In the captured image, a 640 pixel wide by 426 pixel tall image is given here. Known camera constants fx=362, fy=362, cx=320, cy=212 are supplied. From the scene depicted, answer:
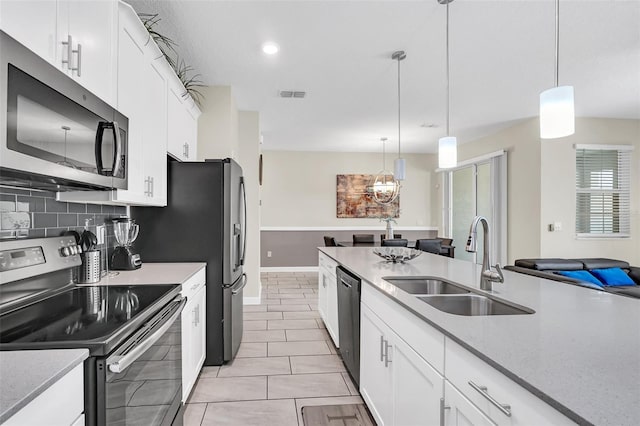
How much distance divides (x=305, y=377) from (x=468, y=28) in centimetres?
305

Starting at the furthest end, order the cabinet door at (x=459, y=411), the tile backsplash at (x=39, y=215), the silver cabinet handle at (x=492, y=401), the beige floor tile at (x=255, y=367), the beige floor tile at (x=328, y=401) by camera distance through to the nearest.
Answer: the beige floor tile at (x=255, y=367), the beige floor tile at (x=328, y=401), the tile backsplash at (x=39, y=215), the cabinet door at (x=459, y=411), the silver cabinet handle at (x=492, y=401)

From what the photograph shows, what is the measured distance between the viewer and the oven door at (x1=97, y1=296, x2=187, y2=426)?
1.15 m

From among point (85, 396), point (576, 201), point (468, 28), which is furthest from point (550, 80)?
point (85, 396)

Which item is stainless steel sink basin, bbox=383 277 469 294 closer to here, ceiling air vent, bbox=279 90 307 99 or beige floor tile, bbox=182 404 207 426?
beige floor tile, bbox=182 404 207 426

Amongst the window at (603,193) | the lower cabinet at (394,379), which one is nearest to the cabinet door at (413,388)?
the lower cabinet at (394,379)

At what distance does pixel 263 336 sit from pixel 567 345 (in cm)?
313

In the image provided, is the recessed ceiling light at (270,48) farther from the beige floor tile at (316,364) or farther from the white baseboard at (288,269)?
the white baseboard at (288,269)

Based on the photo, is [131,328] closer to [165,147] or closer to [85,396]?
[85,396]

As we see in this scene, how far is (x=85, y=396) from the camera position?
108 cm

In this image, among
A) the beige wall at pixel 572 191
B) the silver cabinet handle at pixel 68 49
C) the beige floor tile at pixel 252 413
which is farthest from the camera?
the beige wall at pixel 572 191

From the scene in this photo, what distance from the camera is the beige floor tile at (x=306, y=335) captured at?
12.0 ft

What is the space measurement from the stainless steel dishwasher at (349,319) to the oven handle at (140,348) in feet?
3.81

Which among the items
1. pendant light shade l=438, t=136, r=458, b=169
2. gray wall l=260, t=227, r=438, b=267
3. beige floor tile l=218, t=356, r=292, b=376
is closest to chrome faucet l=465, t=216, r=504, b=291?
pendant light shade l=438, t=136, r=458, b=169

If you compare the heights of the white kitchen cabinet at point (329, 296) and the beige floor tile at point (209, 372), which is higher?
the white kitchen cabinet at point (329, 296)
